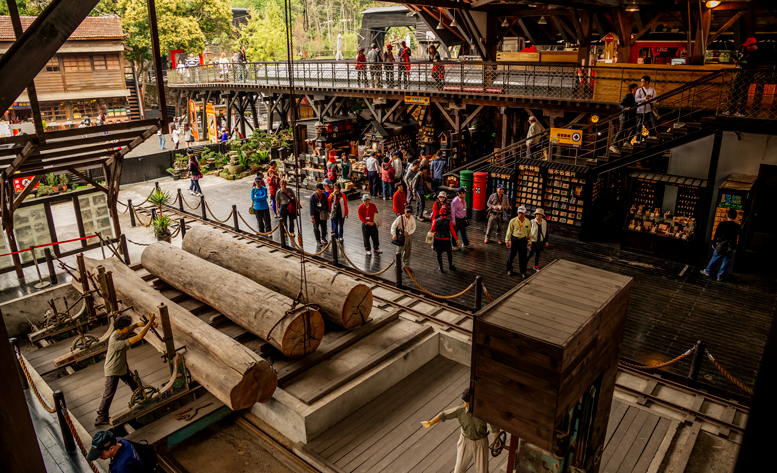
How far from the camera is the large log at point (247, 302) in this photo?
7121 mm

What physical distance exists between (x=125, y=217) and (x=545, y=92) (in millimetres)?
13096

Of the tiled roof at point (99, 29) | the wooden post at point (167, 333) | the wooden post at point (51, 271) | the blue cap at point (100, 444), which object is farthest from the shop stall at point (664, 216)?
the tiled roof at point (99, 29)

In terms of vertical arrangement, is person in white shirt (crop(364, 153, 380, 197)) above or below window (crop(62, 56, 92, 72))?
below

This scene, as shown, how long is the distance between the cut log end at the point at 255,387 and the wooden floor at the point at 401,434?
2.79 feet

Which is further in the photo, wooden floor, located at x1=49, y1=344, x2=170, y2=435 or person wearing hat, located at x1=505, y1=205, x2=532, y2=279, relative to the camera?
person wearing hat, located at x1=505, y1=205, x2=532, y2=279

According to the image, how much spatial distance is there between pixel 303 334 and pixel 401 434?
187 cm

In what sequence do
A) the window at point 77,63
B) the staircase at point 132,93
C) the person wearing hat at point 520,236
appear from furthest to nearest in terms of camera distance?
the staircase at point 132,93, the window at point 77,63, the person wearing hat at point 520,236

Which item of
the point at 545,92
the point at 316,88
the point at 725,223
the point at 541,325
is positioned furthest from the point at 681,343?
the point at 316,88

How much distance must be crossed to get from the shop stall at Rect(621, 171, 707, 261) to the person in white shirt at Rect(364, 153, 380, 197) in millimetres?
7685

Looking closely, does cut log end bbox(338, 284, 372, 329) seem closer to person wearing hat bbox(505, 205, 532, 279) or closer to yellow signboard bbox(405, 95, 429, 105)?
person wearing hat bbox(505, 205, 532, 279)

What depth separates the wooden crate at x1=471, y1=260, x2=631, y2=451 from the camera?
4.03 metres

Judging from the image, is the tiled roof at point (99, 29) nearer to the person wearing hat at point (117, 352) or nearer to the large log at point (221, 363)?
the large log at point (221, 363)

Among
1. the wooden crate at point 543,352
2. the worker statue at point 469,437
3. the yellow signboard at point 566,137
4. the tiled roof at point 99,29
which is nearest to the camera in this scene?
the wooden crate at point 543,352

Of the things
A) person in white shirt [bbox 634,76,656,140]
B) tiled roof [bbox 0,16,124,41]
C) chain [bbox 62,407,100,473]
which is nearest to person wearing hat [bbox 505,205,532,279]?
person in white shirt [bbox 634,76,656,140]
